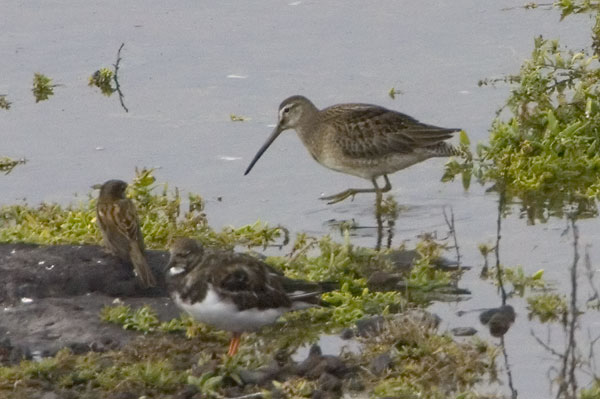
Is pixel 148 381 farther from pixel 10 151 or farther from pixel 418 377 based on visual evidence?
pixel 10 151

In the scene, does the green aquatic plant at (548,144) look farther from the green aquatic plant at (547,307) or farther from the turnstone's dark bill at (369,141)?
the green aquatic plant at (547,307)

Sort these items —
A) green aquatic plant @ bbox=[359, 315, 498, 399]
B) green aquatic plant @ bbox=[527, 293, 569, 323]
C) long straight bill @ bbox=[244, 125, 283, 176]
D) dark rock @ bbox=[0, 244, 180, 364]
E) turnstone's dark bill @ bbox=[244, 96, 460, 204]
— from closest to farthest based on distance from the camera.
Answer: green aquatic plant @ bbox=[359, 315, 498, 399] → dark rock @ bbox=[0, 244, 180, 364] → green aquatic plant @ bbox=[527, 293, 569, 323] → turnstone's dark bill @ bbox=[244, 96, 460, 204] → long straight bill @ bbox=[244, 125, 283, 176]

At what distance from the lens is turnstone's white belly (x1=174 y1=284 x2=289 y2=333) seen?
32.7 ft

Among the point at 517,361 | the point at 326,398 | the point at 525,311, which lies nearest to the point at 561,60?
the point at 525,311

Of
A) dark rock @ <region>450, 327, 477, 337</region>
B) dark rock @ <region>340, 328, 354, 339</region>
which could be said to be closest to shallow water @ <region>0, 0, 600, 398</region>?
dark rock @ <region>450, 327, 477, 337</region>

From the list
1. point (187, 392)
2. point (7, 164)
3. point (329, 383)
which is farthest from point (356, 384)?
point (7, 164)

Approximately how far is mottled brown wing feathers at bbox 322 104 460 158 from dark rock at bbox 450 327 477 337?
12.8ft

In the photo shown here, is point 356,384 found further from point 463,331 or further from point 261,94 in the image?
point 261,94

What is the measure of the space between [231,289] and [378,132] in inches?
182

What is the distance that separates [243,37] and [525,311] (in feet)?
27.9

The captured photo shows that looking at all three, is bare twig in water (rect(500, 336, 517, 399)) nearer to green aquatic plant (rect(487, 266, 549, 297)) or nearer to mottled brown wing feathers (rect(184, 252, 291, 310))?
green aquatic plant (rect(487, 266, 549, 297))

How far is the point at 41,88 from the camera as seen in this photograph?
17188mm

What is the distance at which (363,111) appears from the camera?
14.6 m

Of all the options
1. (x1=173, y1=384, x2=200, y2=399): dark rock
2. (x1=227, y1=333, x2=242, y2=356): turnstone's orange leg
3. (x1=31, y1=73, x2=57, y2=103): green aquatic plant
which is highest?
(x1=31, y1=73, x2=57, y2=103): green aquatic plant
